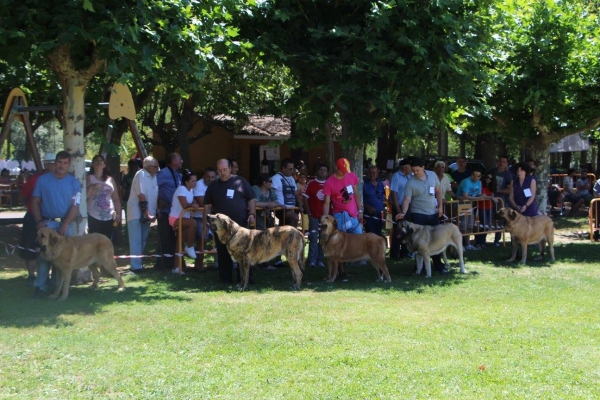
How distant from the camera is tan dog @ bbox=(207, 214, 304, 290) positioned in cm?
1036

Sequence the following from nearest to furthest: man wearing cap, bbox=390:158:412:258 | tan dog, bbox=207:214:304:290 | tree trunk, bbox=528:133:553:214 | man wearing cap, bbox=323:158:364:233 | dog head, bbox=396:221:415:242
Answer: tan dog, bbox=207:214:304:290, dog head, bbox=396:221:415:242, man wearing cap, bbox=323:158:364:233, man wearing cap, bbox=390:158:412:258, tree trunk, bbox=528:133:553:214

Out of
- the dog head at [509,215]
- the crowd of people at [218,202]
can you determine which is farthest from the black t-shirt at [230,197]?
the dog head at [509,215]

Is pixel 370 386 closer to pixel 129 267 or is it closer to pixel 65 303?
pixel 65 303

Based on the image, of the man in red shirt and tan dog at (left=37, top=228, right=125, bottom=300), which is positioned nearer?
tan dog at (left=37, top=228, right=125, bottom=300)

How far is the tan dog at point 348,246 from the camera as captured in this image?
1098 cm

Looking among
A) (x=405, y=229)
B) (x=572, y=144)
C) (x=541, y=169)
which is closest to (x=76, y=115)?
(x=405, y=229)

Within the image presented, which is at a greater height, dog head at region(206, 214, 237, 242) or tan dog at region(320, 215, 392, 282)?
dog head at region(206, 214, 237, 242)

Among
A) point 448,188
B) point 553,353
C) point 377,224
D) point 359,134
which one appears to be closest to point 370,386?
point 553,353

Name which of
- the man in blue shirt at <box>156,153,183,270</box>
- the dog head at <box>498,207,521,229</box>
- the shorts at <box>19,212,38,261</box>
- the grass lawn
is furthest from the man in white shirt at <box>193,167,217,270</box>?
the dog head at <box>498,207,521,229</box>

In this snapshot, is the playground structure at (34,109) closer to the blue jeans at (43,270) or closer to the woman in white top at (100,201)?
the woman in white top at (100,201)

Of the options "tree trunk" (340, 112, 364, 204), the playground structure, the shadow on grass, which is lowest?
the shadow on grass

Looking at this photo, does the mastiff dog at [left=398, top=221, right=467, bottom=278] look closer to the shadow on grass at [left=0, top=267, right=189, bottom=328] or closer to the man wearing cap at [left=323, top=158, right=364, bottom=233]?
the man wearing cap at [left=323, top=158, right=364, bottom=233]

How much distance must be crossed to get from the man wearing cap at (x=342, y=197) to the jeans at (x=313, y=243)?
0.85m

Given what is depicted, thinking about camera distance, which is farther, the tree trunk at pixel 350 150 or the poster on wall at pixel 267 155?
the poster on wall at pixel 267 155
